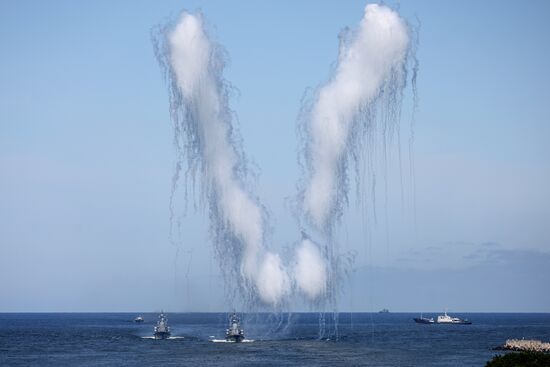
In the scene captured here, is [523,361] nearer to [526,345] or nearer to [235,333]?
[526,345]

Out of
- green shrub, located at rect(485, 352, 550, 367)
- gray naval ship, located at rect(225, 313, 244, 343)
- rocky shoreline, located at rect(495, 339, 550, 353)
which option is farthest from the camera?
gray naval ship, located at rect(225, 313, 244, 343)

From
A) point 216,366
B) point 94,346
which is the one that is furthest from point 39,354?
point 216,366

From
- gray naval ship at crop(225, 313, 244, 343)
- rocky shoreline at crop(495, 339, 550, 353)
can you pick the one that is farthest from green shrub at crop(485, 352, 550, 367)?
gray naval ship at crop(225, 313, 244, 343)

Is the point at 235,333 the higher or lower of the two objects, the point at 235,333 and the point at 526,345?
the higher

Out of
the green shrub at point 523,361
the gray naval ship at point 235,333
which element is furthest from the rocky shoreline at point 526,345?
the green shrub at point 523,361

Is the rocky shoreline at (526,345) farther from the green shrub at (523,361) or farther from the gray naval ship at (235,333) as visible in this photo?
the green shrub at (523,361)

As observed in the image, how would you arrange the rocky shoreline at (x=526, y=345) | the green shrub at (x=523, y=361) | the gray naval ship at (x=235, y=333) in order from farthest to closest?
1. the gray naval ship at (x=235, y=333)
2. the rocky shoreline at (x=526, y=345)
3. the green shrub at (x=523, y=361)

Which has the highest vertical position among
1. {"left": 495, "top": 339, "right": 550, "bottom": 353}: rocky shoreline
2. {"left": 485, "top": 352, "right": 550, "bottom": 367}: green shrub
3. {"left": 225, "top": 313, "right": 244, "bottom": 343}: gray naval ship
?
{"left": 225, "top": 313, "right": 244, "bottom": 343}: gray naval ship

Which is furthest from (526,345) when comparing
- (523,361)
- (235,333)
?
(523,361)

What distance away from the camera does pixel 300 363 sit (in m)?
101

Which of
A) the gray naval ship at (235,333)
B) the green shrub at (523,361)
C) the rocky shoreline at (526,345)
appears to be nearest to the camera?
the green shrub at (523,361)

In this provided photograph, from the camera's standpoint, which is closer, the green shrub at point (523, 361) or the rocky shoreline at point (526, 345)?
the green shrub at point (523, 361)

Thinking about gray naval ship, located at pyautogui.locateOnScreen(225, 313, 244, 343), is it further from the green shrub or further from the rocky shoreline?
the green shrub

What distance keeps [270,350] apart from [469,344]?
5073cm
